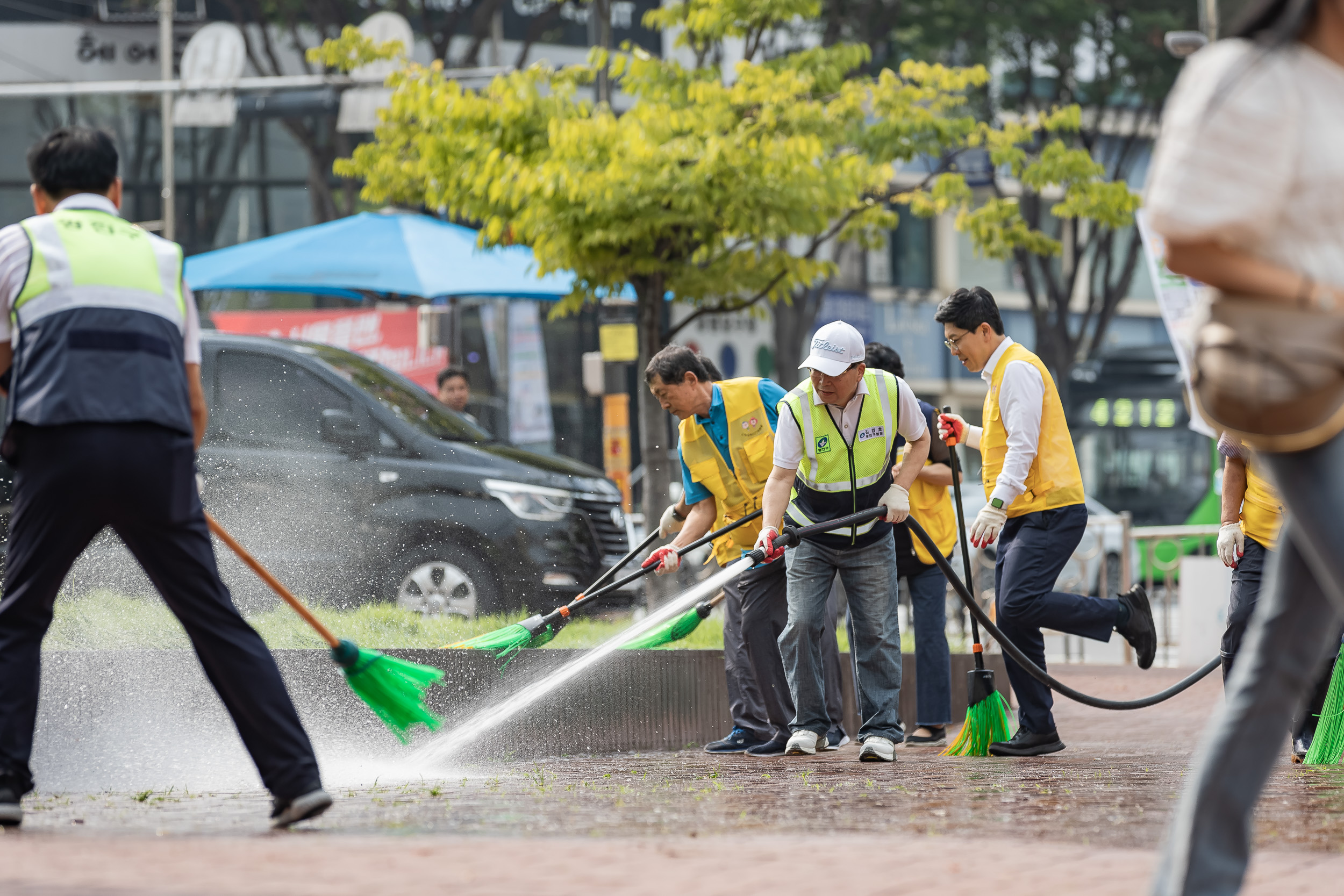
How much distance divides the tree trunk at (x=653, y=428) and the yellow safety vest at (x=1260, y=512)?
511 centimetres

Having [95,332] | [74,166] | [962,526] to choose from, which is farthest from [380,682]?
[962,526]

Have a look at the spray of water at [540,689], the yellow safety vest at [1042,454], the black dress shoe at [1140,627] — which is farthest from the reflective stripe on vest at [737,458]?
the black dress shoe at [1140,627]

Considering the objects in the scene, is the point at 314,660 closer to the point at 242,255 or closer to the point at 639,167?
the point at 639,167

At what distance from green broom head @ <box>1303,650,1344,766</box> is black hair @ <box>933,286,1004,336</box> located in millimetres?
1949

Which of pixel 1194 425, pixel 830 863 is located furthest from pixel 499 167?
pixel 830 863

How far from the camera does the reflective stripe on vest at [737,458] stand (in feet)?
26.5

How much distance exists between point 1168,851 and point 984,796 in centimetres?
250

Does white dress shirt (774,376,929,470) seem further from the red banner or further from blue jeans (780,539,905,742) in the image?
the red banner

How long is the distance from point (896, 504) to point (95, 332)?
3803 mm

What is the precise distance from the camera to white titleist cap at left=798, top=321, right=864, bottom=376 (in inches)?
281

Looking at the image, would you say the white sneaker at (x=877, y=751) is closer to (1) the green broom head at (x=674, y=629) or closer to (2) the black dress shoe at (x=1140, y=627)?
(2) the black dress shoe at (x=1140, y=627)

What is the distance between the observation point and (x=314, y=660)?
281 inches

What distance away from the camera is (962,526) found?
8.05 m

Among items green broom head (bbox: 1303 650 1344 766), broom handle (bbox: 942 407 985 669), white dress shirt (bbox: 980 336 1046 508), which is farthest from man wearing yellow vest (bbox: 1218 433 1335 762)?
broom handle (bbox: 942 407 985 669)
